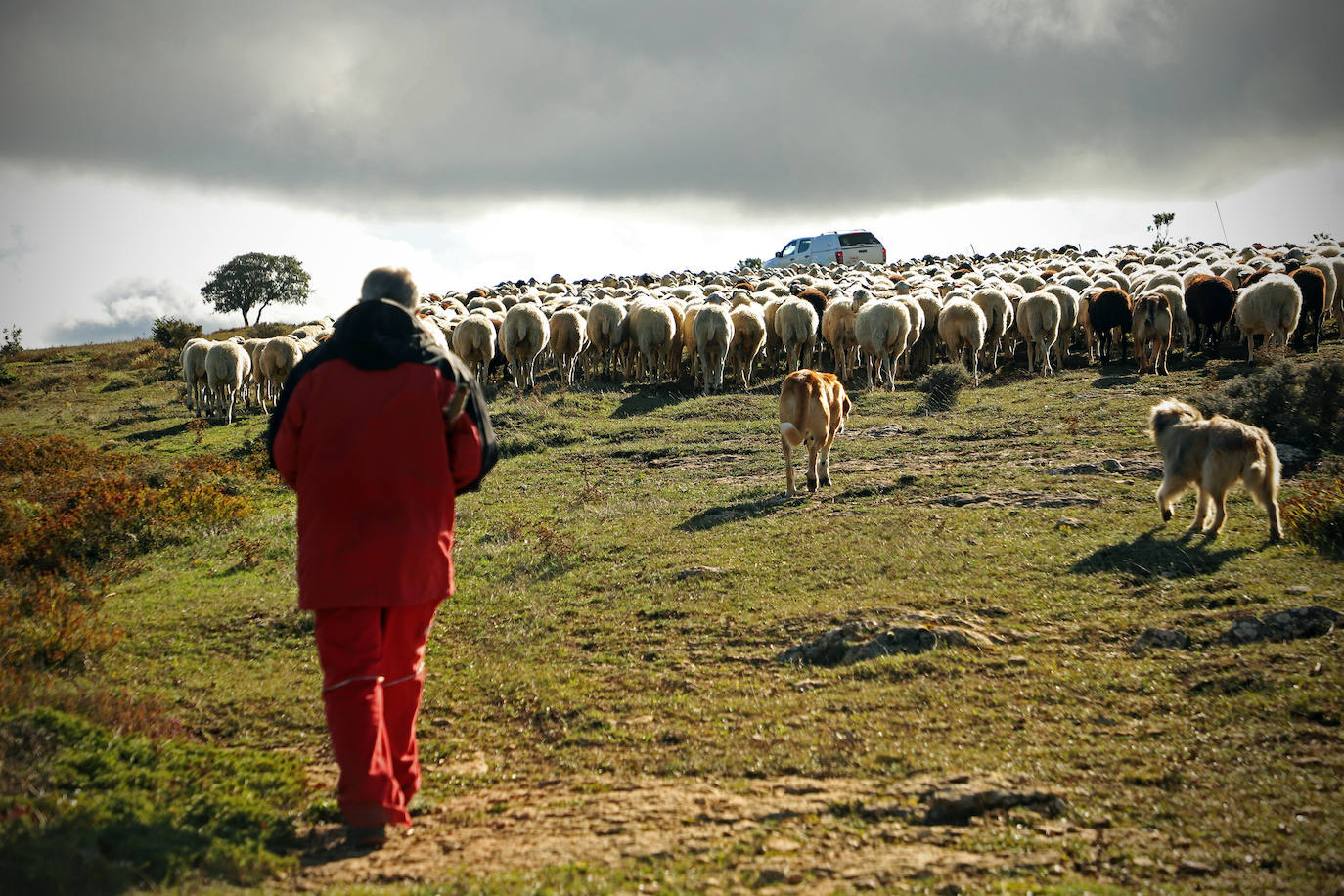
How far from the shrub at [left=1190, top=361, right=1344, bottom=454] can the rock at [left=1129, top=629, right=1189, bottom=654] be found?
709cm

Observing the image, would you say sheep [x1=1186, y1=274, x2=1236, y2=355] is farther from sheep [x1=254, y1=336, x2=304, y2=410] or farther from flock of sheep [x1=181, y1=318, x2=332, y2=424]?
sheep [x1=254, y1=336, x2=304, y2=410]

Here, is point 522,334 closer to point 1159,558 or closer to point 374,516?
point 1159,558

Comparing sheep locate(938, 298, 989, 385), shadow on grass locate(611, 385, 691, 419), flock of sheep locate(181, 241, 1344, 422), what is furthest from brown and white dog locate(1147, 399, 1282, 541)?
sheep locate(938, 298, 989, 385)

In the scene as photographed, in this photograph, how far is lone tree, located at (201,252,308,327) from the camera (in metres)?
56.3

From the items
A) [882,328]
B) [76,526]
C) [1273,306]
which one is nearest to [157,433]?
[76,526]

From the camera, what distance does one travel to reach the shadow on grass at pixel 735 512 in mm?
10531

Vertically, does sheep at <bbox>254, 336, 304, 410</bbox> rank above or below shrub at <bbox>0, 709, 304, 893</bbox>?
above

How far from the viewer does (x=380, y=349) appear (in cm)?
396

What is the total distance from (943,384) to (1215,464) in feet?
36.3

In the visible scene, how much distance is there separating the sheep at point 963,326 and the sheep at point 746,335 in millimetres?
4515

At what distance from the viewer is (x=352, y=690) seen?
3.74 m

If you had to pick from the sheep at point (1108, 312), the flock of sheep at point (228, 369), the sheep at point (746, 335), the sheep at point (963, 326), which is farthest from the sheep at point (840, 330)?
the flock of sheep at point (228, 369)

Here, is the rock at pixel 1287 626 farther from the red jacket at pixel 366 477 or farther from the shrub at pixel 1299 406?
the shrub at pixel 1299 406

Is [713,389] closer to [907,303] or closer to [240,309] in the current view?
[907,303]
